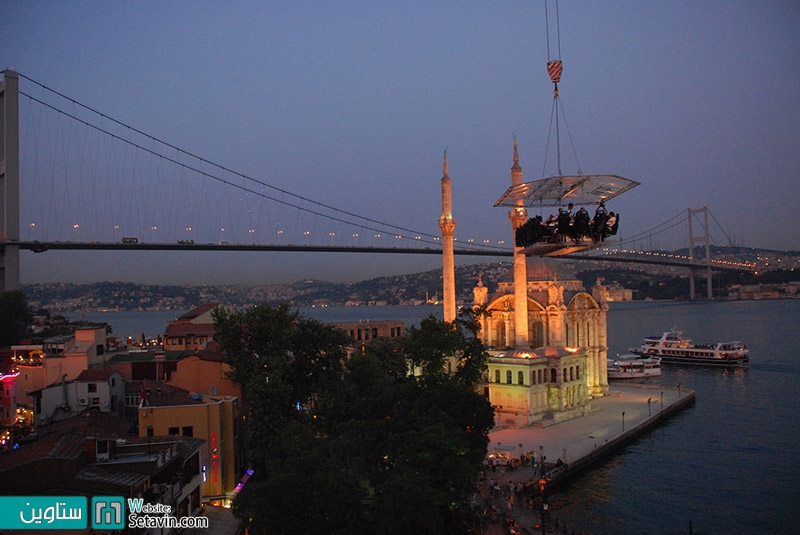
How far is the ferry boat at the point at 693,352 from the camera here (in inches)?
1566

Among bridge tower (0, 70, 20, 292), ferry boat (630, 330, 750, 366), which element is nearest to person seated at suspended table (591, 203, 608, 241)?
bridge tower (0, 70, 20, 292)

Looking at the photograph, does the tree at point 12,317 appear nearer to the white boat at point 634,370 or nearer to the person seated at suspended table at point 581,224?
the person seated at suspended table at point 581,224

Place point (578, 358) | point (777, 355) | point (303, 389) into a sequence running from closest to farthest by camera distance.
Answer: point (303, 389)
point (578, 358)
point (777, 355)

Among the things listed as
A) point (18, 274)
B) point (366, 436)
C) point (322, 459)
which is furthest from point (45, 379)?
point (18, 274)

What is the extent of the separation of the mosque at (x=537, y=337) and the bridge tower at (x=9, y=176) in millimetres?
17846

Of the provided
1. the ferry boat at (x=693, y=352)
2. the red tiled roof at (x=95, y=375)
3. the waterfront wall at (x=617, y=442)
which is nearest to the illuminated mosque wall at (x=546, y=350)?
the waterfront wall at (x=617, y=442)

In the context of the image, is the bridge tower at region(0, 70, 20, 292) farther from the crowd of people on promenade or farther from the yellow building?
the crowd of people on promenade

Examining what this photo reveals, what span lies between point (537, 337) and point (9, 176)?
891 inches

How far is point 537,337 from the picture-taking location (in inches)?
1044

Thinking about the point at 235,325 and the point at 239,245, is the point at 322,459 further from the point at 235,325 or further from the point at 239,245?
the point at 239,245

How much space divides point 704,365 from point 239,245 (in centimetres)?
2944

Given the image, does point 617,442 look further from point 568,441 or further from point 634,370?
point 634,370

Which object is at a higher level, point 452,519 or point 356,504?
point 356,504

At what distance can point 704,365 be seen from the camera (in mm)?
41406
